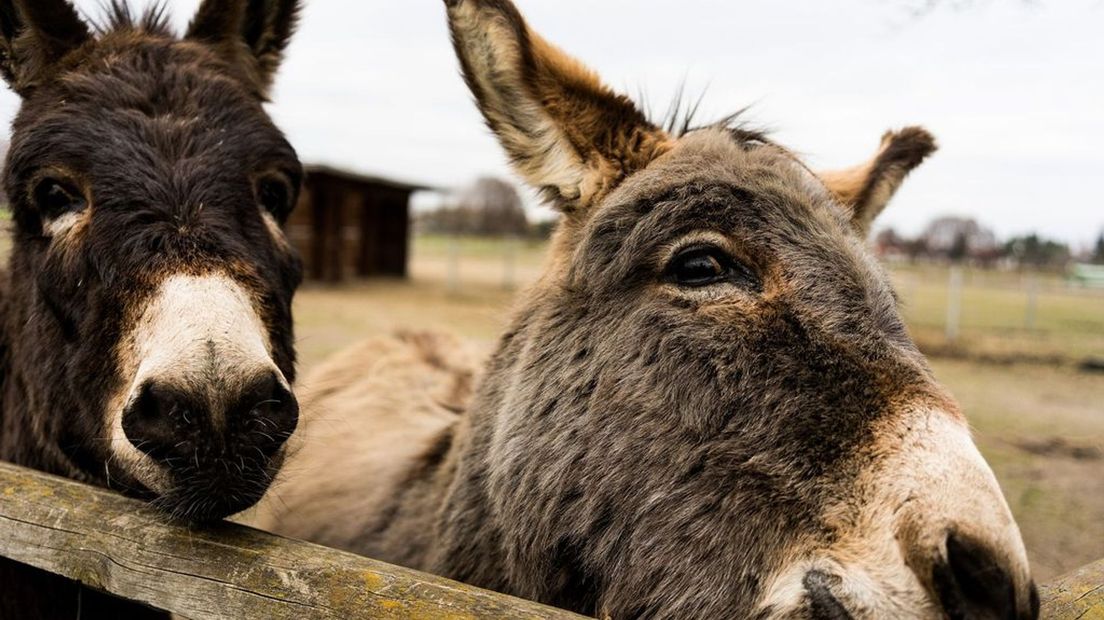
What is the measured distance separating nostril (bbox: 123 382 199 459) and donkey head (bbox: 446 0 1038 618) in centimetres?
90

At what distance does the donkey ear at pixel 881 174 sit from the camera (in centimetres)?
301

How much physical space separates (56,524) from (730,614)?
1.83m

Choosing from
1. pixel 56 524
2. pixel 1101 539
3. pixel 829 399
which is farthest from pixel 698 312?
pixel 1101 539

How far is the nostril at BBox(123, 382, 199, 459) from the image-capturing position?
6.15 feet

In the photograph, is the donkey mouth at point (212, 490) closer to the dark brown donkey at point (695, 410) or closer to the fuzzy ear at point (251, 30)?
the dark brown donkey at point (695, 410)

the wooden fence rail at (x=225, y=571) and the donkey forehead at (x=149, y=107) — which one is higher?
the donkey forehead at (x=149, y=107)

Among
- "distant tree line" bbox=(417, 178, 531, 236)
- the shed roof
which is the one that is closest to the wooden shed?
the shed roof

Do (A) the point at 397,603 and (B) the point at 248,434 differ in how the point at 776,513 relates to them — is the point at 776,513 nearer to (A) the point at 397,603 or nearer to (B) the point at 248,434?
(A) the point at 397,603

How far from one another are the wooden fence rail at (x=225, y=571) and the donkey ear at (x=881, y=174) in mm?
1467

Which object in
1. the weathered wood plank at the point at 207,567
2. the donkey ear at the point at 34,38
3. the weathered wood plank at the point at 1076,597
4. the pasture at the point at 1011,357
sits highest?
the donkey ear at the point at 34,38

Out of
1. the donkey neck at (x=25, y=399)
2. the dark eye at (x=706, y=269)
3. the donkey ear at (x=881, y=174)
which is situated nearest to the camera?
the dark eye at (x=706, y=269)

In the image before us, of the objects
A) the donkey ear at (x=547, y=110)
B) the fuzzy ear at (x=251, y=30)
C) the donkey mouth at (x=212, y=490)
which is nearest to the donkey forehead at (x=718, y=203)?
the donkey ear at (x=547, y=110)

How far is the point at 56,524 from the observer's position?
86.6 inches

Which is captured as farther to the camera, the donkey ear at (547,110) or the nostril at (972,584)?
the donkey ear at (547,110)
